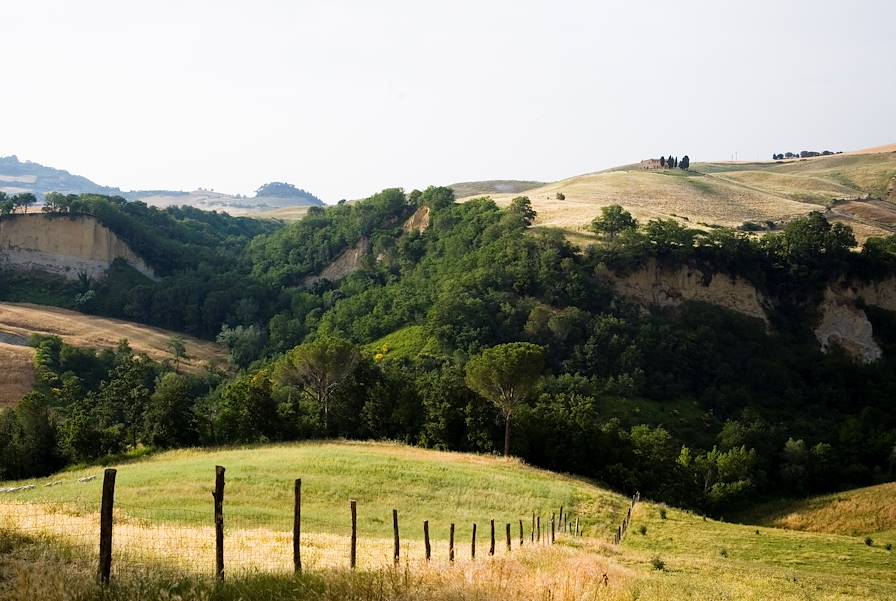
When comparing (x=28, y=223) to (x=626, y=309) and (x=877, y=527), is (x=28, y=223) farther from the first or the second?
(x=877, y=527)

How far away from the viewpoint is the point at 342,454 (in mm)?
40969

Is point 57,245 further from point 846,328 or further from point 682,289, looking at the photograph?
point 846,328

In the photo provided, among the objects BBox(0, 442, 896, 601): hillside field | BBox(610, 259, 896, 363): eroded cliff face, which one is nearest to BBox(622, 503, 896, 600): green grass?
BBox(0, 442, 896, 601): hillside field

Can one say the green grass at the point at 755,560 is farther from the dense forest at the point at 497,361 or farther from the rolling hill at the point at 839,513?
the dense forest at the point at 497,361

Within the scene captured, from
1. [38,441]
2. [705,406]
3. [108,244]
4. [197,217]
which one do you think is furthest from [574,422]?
[197,217]

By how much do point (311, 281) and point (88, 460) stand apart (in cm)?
8538

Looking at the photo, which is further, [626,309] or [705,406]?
[626,309]

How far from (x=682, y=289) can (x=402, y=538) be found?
7133 centimetres

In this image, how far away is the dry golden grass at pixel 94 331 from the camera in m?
94.2

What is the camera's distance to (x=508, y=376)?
48312 mm

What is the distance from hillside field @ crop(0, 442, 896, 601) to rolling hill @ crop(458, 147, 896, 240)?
6724cm

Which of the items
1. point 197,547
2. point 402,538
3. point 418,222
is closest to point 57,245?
point 418,222

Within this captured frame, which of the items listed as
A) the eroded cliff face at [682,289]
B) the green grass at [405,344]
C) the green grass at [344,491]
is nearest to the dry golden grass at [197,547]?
the green grass at [344,491]

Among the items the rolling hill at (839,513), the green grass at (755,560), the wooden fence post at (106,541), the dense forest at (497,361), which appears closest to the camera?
the wooden fence post at (106,541)
